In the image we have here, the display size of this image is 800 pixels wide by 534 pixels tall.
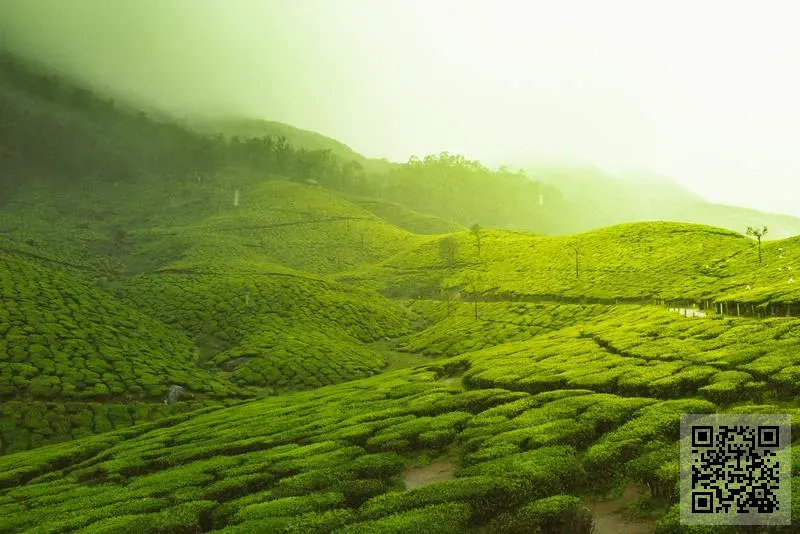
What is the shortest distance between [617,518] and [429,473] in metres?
12.2

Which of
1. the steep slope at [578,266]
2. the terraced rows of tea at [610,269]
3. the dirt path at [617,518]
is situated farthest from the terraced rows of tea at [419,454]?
the steep slope at [578,266]

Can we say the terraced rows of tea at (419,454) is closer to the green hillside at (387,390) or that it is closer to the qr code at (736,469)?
the green hillside at (387,390)

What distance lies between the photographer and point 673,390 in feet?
115

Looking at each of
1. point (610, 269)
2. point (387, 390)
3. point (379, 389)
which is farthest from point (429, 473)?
point (610, 269)

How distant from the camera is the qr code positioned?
18.6 metres

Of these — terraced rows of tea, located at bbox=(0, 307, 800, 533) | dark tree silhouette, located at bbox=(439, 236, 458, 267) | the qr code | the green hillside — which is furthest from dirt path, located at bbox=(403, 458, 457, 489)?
dark tree silhouette, located at bbox=(439, 236, 458, 267)

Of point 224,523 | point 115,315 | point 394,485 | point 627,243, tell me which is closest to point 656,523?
point 394,485

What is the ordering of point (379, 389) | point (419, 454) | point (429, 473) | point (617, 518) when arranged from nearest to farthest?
1. point (617, 518)
2. point (429, 473)
3. point (419, 454)
4. point (379, 389)

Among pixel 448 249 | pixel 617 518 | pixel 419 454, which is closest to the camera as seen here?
pixel 617 518

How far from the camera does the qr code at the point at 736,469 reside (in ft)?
61.1

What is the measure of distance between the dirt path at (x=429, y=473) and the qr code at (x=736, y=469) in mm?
13593

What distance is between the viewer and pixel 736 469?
71.6 feet

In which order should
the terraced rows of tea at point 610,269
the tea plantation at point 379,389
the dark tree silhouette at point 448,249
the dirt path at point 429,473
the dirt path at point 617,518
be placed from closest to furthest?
1. the dirt path at point 617,518
2. the tea plantation at point 379,389
3. the dirt path at point 429,473
4. the terraced rows of tea at point 610,269
5. the dark tree silhouette at point 448,249

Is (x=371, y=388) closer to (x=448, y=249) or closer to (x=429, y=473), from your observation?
(x=429, y=473)
